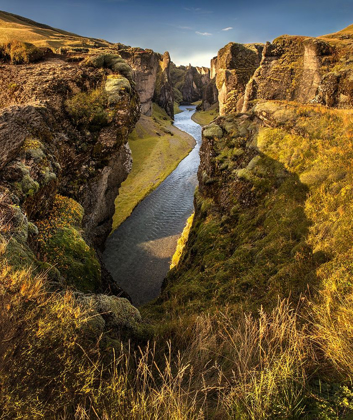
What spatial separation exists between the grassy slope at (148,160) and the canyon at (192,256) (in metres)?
6.50

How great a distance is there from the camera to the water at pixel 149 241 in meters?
22.8

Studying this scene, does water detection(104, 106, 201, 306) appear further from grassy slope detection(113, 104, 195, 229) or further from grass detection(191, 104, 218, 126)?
grass detection(191, 104, 218, 126)

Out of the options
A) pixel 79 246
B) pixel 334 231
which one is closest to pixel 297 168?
pixel 334 231

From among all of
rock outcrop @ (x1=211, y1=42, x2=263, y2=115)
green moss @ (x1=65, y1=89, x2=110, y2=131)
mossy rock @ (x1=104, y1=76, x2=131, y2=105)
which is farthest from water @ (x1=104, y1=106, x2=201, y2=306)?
rock outcrop @ (x1=211, y1=42, x2=263, y2=115)

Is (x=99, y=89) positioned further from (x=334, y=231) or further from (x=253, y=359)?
(x=253, y=359)

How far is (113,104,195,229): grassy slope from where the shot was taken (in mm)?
38875

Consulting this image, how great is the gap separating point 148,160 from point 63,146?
38.2 metres

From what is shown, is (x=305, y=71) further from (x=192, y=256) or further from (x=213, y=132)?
(x=192, y=256)

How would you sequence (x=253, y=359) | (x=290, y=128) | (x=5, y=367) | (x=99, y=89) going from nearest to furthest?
(x=5, y=367), (x=253, y=359), (x=290, y=128), (x=99, y=89)

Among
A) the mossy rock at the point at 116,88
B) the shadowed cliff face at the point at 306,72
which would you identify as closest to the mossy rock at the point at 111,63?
the mossy rock at the point at 116,88

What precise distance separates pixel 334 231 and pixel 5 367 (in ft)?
34.9

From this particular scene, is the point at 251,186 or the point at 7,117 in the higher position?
the point at 7,117

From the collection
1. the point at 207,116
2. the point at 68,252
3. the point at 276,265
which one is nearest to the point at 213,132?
the point at 276,265

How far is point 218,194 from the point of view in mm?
18922
